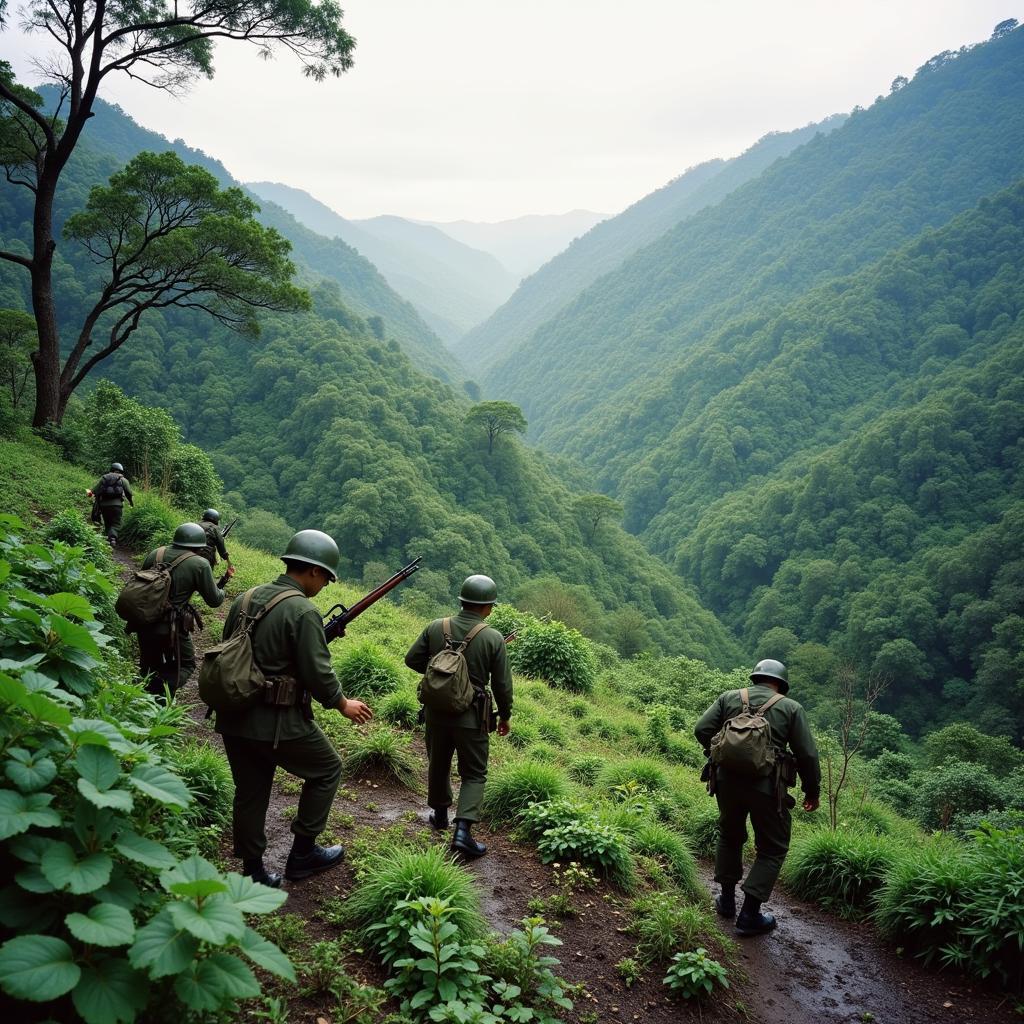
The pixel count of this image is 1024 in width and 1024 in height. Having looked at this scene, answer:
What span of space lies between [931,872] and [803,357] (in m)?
122

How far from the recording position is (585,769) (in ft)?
26.4

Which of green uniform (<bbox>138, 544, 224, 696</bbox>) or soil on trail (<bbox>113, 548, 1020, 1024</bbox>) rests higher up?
green uniform (<bbox>138, 544, 224, 696</bbox>)

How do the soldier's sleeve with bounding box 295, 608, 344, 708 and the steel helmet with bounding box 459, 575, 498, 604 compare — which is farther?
the steel helmet with bounding box 459, 575, 498, 604

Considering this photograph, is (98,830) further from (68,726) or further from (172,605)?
(172,605)

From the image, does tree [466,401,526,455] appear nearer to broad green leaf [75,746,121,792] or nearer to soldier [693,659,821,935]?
soldier [693,659,821,935]

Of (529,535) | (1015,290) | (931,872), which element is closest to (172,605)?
(931,872)

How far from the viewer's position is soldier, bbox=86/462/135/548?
10984 millimetres

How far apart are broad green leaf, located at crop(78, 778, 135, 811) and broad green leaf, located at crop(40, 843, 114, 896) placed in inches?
6.0

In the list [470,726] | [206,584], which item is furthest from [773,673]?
[206,584]

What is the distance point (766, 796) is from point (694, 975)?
1.45m

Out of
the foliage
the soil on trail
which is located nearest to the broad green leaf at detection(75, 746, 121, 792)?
the soil on trail

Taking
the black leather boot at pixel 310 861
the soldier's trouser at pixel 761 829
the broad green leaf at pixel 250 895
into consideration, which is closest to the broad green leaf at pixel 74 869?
the broad green leaf at pixel 250 895

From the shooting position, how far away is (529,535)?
68.1 m

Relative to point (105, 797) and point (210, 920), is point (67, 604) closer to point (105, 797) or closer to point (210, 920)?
Answer: point (105, 797)
